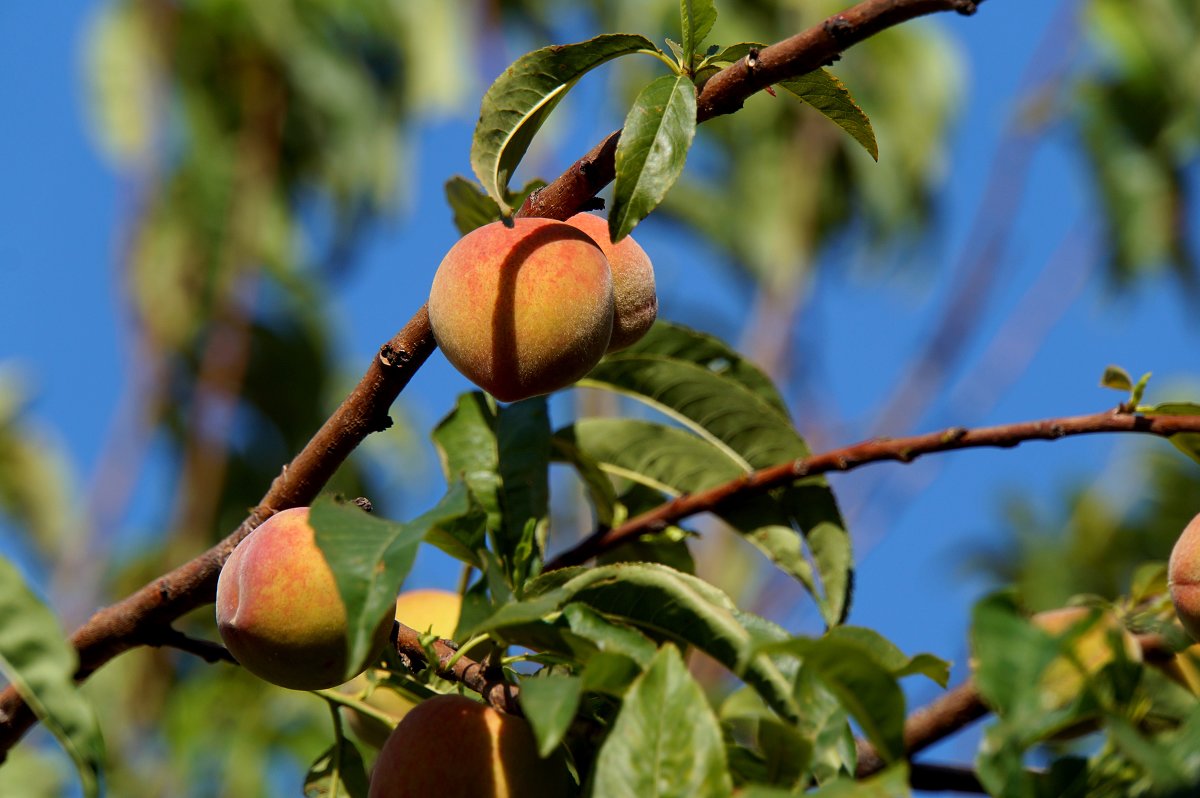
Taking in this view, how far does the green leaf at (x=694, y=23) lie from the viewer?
3.23ft

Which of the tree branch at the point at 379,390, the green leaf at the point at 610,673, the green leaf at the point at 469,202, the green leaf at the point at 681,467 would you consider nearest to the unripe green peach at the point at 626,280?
the tree branch at the point at 379,390

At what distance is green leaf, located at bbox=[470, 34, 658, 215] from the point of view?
100cm

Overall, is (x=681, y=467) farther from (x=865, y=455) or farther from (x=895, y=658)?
(x=895, y=658)

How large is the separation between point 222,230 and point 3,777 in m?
5.74

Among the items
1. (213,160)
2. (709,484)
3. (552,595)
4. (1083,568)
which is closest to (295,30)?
(213,160)

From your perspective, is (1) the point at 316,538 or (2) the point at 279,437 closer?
(1) the point at 316,538

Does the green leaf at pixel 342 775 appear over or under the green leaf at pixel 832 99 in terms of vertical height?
under

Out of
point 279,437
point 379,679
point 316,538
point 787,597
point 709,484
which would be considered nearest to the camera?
point 316,538

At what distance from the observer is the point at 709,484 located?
4.61 feet

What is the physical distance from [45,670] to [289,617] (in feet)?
0.56

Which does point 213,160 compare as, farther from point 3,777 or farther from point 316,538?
point 316,538

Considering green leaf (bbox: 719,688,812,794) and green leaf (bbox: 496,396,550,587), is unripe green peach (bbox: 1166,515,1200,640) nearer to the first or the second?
green leaf (bbox: 719,688,812,794)

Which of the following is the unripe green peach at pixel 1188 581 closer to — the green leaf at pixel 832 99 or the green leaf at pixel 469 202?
the green leaf at pixel 832 99

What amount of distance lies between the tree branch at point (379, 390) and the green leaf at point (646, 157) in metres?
0.04
